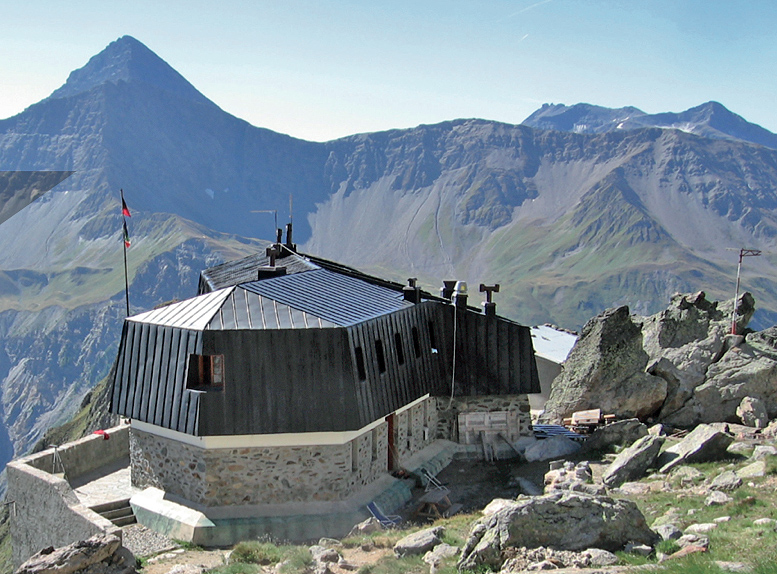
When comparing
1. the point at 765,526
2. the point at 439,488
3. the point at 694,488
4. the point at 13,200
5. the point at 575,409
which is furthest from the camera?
the point at 575,409

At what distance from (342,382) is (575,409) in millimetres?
12215

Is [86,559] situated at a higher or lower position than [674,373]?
lower

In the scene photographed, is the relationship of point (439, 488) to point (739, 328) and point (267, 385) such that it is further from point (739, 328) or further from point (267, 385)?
point (739, 328)

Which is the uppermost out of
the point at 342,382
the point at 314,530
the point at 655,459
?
the point at 342,382

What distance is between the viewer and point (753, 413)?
2316 centimetres

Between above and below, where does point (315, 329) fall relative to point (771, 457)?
above

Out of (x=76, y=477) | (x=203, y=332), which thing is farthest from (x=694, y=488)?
(x=76, y=477)

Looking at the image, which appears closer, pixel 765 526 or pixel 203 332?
pixel 765 526

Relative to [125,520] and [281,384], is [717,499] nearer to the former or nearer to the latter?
[281,384]

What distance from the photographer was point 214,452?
19.1 meters

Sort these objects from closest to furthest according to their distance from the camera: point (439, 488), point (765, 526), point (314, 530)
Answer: point (765, 526), point (314, 530), point (439, 488)

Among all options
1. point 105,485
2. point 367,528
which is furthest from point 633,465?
point 105,485

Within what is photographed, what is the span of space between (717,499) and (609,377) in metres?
12.6

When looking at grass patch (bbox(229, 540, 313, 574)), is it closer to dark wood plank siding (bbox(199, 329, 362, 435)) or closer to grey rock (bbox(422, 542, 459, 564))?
grey rock (bbox(422, 542, 459, 564))
